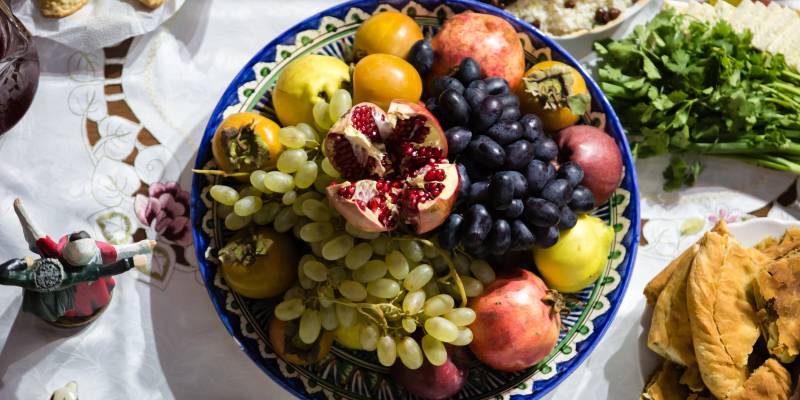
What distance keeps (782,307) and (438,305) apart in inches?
21.1

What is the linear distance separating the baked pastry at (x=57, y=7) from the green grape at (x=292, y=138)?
51 centimetres

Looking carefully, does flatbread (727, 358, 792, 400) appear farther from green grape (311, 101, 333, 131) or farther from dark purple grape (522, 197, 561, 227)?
green grape (311, 101, 333, 131)

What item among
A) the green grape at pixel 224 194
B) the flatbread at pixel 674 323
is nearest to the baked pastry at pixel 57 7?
the green grape at pixel 224 194

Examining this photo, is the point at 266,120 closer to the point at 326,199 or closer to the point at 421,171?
the point at 326,199

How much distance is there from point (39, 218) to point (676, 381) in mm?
1127

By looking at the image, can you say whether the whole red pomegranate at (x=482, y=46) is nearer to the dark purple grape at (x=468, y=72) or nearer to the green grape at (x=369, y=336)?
the dark purple grape at (x=468, y=72)

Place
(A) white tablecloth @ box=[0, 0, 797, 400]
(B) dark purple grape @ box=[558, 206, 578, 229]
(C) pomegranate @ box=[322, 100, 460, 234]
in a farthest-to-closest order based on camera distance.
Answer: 1. (A) white tablecloth @ box=[0, 0, 797, 400]
2. (B) dark purple grape @ box=[558, 206, 578, 229]
3. (C) pomegranate @ box=[322, 100, 460, 234]

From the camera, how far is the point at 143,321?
121cm

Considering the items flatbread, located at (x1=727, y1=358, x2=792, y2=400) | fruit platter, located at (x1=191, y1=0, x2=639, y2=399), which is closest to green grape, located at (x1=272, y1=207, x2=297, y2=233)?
fruit platter, located at (x1=191, y1=0, x2=639, y2=399)

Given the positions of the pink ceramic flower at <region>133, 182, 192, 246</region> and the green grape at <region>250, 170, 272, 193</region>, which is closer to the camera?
the green grape at <region>250, 170, 272, 193</region>

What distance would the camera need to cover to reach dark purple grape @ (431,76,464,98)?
1024mm

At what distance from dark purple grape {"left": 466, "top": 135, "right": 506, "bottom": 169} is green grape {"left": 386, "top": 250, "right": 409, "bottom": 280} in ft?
0.58

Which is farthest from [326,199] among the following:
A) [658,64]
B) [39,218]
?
[658,64]

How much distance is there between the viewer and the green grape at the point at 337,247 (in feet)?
3.21
